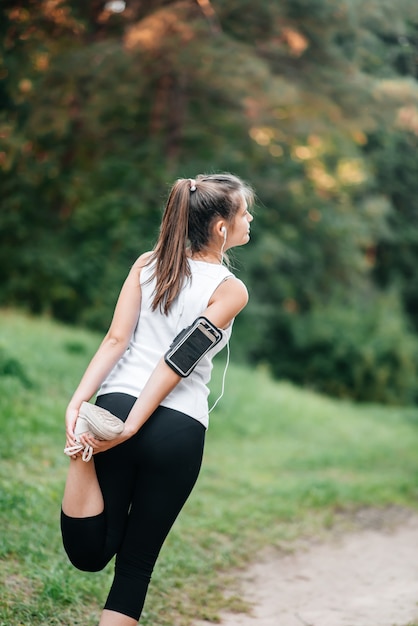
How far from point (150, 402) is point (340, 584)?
3.14 metres

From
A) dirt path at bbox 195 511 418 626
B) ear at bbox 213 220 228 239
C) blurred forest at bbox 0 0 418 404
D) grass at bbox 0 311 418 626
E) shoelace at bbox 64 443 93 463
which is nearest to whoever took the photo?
shoelace at bbox 64 443 93 463

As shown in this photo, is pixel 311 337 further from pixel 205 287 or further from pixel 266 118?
pixel 205 287

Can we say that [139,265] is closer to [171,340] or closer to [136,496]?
[171,340]

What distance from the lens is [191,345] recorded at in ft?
8.50

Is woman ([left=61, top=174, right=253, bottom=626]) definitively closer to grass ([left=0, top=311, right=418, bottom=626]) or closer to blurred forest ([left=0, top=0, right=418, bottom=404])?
grass ([left=0, top=311, right=418, bottom=626])

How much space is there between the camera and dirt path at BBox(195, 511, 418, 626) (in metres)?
4.28

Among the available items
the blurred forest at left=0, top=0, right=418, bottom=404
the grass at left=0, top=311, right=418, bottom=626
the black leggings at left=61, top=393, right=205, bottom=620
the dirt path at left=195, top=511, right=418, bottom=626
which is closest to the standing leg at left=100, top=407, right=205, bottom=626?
the black leggings at left=61, top=393, right=205, bottom=620

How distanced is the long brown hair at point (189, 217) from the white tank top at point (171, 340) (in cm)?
5

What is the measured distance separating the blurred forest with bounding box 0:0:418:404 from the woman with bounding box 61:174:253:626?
22.9ft

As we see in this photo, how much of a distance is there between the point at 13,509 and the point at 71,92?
10.9 meters

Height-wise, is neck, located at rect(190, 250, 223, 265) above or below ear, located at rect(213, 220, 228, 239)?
below

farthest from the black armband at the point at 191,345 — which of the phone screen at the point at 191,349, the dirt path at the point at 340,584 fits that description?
the dirt path at the point at 340,584

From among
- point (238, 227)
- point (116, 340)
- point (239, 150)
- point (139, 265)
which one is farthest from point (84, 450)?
point (239, 150)

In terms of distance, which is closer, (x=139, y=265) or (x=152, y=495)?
(x=152, y=495)
